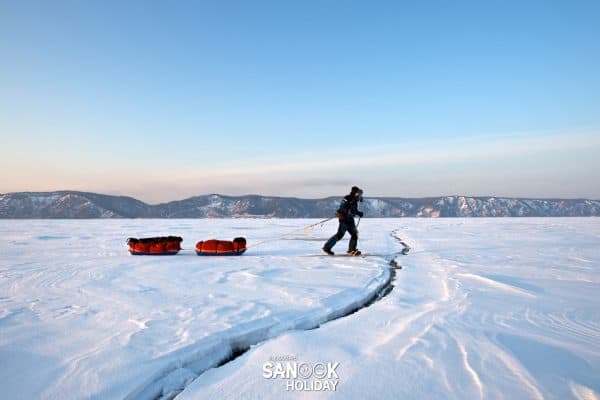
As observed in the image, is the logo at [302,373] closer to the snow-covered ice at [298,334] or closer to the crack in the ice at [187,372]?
the snow-covered ice at [298,334]

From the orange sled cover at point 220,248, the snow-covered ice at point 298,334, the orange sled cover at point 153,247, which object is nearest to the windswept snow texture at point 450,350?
the snow-covered ice at point 298,334

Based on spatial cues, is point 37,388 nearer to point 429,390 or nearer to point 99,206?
point 429,390

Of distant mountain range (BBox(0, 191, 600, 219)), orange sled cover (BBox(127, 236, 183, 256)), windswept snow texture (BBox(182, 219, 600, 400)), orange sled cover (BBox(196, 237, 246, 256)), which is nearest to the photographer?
windswept snow texture (BBox(182, 219, 600, 400))

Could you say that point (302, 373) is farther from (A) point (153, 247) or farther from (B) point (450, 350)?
(A) point (153, 247)

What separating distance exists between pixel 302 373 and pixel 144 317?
196 cm

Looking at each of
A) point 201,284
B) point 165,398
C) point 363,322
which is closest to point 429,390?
point 363,322

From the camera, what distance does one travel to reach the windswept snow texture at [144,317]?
91.9 inches

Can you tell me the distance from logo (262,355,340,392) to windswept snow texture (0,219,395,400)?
1.68 feet

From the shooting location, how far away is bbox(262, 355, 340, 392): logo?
87.4 inches

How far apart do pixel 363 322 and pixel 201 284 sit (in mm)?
2816

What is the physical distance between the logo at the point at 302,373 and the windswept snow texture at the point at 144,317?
20.1 inches

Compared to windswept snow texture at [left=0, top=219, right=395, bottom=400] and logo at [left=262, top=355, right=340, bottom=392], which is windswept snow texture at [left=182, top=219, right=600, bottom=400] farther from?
windswept snow texture at [left=0, top=219, right=395, bottom=400]

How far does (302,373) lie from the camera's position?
2.40 metres

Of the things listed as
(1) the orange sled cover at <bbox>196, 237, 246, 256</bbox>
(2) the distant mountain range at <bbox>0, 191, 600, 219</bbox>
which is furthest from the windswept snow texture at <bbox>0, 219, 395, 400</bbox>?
(2) the distant mountain range at <bbox>0, 191, 600, 219</bbox>
